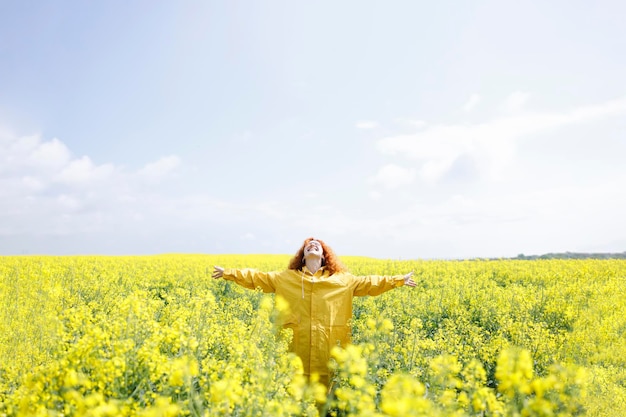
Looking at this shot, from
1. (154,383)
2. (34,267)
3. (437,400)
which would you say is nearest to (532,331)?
(437,400)

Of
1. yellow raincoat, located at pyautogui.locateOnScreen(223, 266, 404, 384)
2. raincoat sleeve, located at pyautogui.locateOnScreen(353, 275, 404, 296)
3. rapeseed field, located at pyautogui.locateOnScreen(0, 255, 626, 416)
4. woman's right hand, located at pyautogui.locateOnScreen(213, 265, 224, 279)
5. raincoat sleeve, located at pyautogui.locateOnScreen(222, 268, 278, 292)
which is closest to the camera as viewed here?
rapeseed field, located at pyautogui.locateOnScreen(0, 255, 626, 416)

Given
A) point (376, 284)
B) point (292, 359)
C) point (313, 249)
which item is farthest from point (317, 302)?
point (292, 359)

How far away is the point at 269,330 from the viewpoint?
421 cm

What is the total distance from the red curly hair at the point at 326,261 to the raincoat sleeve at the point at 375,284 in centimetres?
30

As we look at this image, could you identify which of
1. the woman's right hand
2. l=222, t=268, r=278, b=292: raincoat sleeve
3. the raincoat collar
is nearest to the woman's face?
the raincoat collar

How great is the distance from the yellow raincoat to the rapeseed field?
24cm

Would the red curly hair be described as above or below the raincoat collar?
above

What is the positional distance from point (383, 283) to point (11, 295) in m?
7.29

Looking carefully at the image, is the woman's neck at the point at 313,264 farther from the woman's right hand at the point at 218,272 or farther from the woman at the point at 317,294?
the woman's right hand at the point at 218,272

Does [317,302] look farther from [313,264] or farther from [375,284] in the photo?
[375,284]

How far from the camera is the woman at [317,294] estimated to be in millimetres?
5117

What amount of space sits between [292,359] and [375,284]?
203cm

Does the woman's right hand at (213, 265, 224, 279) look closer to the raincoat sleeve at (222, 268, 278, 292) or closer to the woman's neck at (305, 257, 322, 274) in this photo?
the raincoat sleeve at (222, 268, 278, 292)

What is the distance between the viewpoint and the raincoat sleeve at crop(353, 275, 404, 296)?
5.49 metres
